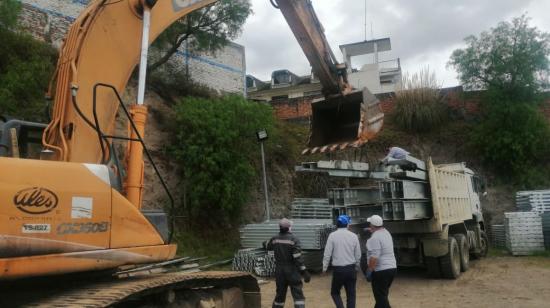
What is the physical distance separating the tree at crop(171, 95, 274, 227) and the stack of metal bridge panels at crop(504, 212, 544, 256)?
804 centimetres

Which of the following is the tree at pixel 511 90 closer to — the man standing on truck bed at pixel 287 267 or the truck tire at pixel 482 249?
the truck tire at pixel 482 249

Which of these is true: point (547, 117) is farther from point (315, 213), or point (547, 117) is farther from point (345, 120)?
point (345, 120)

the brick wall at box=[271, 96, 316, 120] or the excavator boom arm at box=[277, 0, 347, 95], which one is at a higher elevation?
the brick wall at box=[271, 96, 316, 120]

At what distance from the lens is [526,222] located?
14375 mm

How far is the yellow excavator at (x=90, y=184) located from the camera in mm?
3834

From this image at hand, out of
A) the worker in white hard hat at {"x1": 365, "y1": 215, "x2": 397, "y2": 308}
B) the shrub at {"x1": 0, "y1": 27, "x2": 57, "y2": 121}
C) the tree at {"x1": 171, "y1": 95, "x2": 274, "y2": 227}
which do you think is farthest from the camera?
the tree at {"x1": 171, "y1": 95, "x2": 274, "y2": 227}

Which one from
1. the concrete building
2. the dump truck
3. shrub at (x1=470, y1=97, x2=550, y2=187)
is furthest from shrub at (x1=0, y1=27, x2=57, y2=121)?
shrub at (x1=470, y1=97, x2=550, y2=187)

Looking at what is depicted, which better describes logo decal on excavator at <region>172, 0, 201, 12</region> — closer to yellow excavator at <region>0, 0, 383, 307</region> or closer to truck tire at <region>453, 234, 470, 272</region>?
yellow excavator at <region>0, 0, 383, 307</region>

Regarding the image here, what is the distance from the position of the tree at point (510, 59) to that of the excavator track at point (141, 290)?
1436 cm

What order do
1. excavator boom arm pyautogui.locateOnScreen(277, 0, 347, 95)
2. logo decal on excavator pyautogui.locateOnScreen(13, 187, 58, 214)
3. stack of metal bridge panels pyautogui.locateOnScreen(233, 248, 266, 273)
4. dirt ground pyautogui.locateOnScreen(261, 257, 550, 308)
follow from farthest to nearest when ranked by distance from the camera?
1. stack of metal bridge panels pyautogui.locateOnScreen(233, 248, 266, 273)
2. dirt ground pyautogui.locateOnScreen(261, 257, 550, 308)
3. excavator boom arm pyautogui.locateOnScreen(277, 0, 347, 95)
4. logo decal on excavator pyautogui.locateOnScreen(13, 187, 58, 214)

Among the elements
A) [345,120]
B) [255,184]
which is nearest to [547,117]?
[255,184]

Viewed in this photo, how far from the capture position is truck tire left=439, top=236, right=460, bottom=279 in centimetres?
1048

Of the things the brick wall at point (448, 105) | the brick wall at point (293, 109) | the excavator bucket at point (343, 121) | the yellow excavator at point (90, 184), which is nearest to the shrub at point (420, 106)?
the brick wall at point (448, 105)

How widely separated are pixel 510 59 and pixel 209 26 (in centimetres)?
1053
